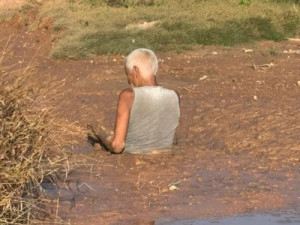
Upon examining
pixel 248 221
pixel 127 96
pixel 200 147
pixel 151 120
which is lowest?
pixel 200 147

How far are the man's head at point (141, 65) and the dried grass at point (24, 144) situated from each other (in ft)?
5.25

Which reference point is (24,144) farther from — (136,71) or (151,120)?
(151,120)

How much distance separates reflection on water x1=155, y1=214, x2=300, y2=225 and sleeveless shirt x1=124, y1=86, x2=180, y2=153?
1577mm

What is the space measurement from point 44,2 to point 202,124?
9810 millimetres

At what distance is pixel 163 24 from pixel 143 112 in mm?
7471

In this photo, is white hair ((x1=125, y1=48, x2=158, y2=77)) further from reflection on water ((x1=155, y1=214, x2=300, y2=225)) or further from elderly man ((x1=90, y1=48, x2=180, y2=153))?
reflection on water ((x1=155, y1=214, x2=300, y2=225))

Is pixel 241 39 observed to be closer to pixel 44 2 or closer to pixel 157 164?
pixel 44 2

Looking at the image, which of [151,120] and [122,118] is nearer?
[122,118]

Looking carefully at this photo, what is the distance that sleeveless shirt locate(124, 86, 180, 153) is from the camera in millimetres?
7508

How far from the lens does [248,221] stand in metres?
6.21

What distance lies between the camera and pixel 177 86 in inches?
435

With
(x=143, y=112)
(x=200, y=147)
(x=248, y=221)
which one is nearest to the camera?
(x=248, y=221)

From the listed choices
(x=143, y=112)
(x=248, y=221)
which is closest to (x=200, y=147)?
(x=143, y=112)

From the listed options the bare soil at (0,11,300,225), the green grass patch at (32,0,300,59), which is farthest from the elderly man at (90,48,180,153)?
the green grass patch at (32,0,300,59)
